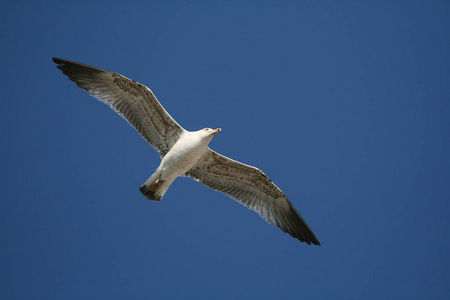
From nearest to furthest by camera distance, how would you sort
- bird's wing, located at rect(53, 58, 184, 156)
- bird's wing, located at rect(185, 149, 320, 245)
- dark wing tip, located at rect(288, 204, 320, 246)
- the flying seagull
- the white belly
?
the white belly
the flying seagull
bird's wing, located at rect(53, 58, 184, 156)
bird's wing, located at rect(185, 149, 320, 245)
dark wing tip, located at rect(288, 204, 320, 246)

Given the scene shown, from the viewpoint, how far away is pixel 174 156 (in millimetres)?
10117

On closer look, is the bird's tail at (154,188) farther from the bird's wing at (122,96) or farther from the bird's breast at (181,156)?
the bird's wing at (122,96)

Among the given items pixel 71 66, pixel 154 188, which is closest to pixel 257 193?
pixel 154 188

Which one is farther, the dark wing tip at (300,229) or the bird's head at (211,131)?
the dark wing tip at (300,229)

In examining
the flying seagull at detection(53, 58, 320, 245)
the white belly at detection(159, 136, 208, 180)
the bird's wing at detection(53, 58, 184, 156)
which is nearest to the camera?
the white belly at detection(159, 136, 208, 180)

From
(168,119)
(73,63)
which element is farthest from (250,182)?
(73,63)

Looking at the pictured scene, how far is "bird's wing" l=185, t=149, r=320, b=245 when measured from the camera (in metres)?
11.1

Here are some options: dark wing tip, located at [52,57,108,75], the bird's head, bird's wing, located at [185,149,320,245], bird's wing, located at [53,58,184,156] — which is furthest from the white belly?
dark wing tip, located at [52,57,108,75]

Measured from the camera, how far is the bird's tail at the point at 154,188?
405 inches

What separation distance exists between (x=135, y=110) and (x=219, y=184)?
2.68m

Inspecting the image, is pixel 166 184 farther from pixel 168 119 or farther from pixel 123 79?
pixel 123 79

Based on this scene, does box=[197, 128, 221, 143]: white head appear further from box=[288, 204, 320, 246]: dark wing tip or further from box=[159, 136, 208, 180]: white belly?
box=[288, 204, 320, 246]: dark wing tip

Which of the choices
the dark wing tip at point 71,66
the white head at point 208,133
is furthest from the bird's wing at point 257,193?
the dark wing tip at point 71,66

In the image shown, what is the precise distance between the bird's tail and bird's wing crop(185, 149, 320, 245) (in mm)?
936
